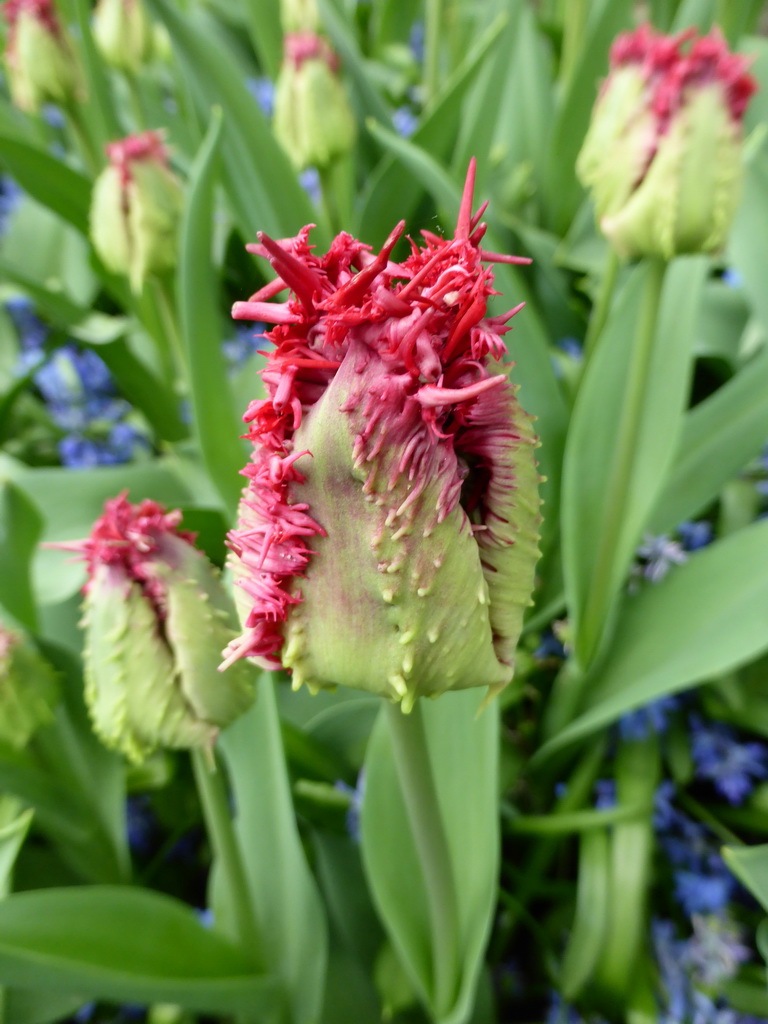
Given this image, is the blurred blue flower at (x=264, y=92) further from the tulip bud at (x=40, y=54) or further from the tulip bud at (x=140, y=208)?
the tulip bud at (x=140, y=208)

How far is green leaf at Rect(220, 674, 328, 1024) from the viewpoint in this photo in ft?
1.47

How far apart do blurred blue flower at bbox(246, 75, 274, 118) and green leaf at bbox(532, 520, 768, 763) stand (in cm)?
83

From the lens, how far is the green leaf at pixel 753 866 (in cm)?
37

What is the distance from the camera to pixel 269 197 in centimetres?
70

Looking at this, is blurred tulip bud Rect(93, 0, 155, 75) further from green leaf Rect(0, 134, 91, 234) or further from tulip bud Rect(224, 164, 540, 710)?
tulip bud Rect(224, 164, 540, 710)

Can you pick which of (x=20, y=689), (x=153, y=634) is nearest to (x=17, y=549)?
(x=20, y=689)

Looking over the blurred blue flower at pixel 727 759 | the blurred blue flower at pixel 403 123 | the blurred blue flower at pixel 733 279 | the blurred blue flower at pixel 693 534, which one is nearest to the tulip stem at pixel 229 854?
the blurred blue flower at pixel 727 759

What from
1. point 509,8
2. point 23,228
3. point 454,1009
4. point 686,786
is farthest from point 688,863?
point 23,228

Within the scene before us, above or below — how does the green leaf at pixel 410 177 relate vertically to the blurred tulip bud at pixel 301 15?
below

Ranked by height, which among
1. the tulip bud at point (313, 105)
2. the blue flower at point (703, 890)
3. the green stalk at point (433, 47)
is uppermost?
the green stalk at point (433, 47)

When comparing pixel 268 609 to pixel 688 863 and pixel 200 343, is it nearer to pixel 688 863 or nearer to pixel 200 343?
Result: pixel 200 343

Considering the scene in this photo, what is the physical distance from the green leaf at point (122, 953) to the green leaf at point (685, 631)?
270 mm

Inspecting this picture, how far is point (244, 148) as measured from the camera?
0.69m

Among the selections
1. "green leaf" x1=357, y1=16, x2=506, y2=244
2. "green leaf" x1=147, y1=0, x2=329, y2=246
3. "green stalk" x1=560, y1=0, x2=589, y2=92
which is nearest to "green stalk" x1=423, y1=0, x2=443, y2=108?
"green stalk" x1=560, y1=0, x2=589, y2=92
